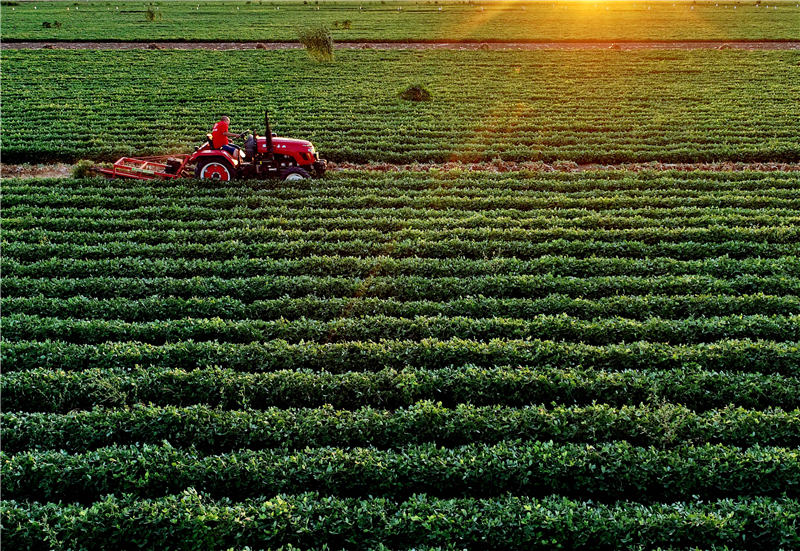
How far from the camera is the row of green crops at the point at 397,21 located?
50500 millimetres

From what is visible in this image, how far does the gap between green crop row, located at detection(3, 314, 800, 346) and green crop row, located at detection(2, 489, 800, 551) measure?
11.6 ft

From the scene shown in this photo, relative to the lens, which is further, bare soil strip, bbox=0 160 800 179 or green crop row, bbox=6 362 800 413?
bare soil strip, bbox=0 160 800 179

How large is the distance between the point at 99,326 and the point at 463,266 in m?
7.09

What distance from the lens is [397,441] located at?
289 inches

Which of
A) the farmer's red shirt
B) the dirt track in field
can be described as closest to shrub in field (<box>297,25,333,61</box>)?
the dirt track in field

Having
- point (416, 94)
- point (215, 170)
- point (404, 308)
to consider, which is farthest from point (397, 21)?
point (404, 308)

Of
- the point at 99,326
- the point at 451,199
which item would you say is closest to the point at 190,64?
the point at 451,199

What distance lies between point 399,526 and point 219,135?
41.7 feet

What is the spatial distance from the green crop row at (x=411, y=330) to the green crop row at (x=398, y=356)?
0.44 metres

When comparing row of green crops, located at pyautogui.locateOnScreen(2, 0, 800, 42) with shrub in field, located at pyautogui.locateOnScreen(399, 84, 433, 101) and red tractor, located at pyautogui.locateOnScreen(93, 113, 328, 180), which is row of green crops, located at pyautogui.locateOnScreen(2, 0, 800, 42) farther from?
red tractor, located at pyautogui.locateOnScreen(93, 113, 328, 180)

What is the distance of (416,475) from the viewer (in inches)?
265

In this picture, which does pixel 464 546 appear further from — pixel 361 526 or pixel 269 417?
pixel 269 417

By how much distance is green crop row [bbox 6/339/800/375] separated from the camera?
867cm

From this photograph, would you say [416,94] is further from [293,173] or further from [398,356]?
[398,356]
